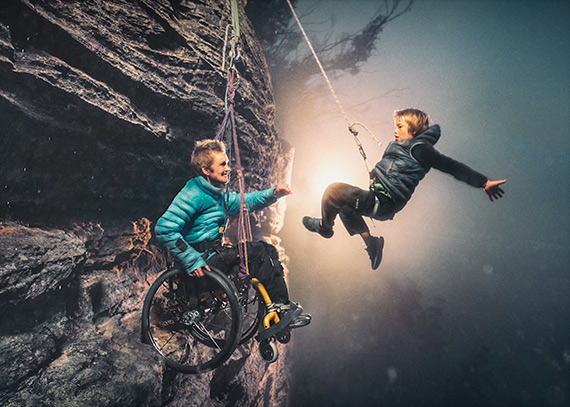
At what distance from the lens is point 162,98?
11.7ft

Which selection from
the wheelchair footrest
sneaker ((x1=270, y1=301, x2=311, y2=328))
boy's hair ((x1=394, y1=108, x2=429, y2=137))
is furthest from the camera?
boy's hair ((x1=394, y1=108, x2=429, y2=137))

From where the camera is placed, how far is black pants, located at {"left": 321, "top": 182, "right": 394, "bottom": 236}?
250 cm

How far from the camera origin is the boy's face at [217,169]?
2.84m

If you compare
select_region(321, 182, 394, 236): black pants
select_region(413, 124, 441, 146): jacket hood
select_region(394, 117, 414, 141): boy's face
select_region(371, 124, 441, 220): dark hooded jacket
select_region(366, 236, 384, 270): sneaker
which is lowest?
select_region(366, 236, 384, 270): sneaker

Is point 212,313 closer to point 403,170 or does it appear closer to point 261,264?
point 261,264

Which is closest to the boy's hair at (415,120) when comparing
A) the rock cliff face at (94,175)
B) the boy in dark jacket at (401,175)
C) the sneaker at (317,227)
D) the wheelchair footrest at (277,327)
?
the boy in dark jacket at (401,175)

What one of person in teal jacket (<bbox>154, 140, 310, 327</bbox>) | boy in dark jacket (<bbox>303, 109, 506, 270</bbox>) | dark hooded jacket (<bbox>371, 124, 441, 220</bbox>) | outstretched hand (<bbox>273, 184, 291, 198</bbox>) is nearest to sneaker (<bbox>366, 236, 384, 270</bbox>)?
boy in dark jacket (<bbox>303, 109, 506, 270</bbox>)

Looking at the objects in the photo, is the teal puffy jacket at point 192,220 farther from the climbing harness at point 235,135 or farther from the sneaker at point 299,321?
the sneaker at point 299,321

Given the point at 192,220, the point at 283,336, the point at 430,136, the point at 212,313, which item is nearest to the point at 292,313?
the point at 283,336

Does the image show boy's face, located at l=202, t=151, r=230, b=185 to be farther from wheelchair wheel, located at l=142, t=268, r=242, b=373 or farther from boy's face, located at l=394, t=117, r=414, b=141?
boy's face, located at l=394, t=117, r=414, b=141

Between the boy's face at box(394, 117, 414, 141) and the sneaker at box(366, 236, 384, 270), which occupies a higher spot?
the boy's face at box(394, 117, 414, 141)

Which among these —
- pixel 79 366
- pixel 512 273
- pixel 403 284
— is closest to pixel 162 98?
pixel 79 366

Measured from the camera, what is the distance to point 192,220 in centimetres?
266

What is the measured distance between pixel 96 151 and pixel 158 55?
5.65 feet
